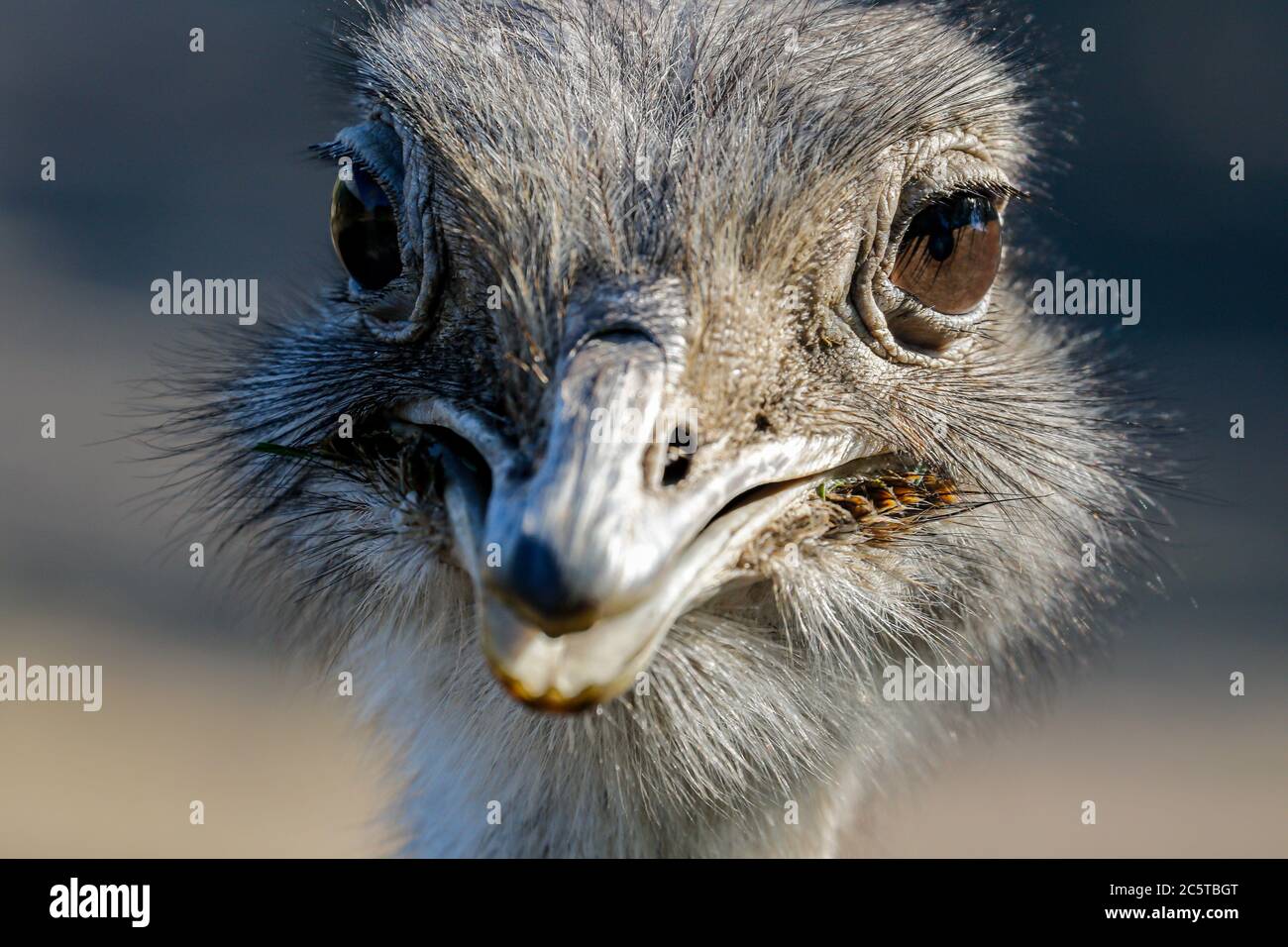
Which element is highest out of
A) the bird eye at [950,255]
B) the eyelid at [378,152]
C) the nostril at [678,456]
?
the eyelid at [378,152]

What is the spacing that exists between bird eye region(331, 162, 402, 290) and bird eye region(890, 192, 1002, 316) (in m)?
0.95

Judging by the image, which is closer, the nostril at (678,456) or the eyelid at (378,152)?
the nostril at (678,456)

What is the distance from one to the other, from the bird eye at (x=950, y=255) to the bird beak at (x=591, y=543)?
2.60 feet

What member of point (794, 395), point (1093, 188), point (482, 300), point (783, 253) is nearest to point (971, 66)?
point (783, 253)

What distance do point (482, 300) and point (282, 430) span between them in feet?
2.21

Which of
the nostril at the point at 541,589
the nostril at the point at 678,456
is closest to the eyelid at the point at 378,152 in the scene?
the nostril at the point at 678,456

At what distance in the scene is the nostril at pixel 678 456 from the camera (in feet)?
6.45

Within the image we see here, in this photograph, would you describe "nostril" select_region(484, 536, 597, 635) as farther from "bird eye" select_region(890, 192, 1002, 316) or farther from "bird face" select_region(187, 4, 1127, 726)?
"bird eye" select_region(890, 192, 1002, 316)

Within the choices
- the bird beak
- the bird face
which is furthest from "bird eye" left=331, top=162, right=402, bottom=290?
the bird beak

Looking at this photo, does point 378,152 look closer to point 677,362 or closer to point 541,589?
point 677,362

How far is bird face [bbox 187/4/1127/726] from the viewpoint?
1.94m

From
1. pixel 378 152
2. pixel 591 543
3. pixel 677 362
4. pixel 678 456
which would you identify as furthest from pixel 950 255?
pixel 591 543

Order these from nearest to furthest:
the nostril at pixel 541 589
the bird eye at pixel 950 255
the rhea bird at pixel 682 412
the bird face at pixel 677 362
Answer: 1. the nostril at pixel 541 589
2. the bird face at pixel 677 362
3. the rhea bird at pixel 682 412
4. the bird eye at pixel 950 255

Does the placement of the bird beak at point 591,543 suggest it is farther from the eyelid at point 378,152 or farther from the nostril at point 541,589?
the eyelid at point 378,152
